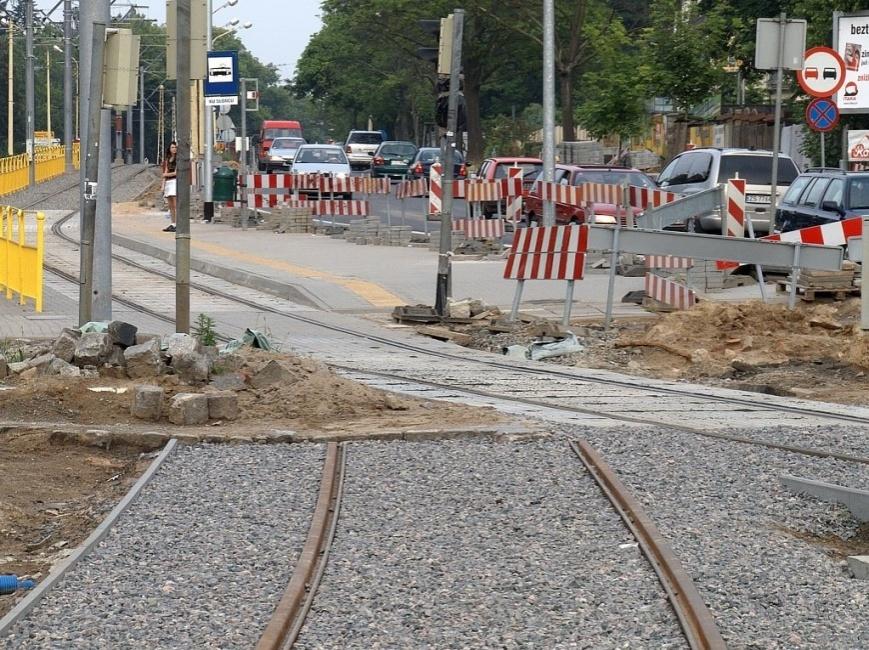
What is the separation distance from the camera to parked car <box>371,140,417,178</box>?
5909 centimetres

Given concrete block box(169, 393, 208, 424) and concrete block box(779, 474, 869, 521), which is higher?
concrete block box(779, 474, 869, 521)

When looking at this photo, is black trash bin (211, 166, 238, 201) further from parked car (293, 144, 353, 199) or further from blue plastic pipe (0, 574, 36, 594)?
blue plastic pipe (0, 574, 36, 594)

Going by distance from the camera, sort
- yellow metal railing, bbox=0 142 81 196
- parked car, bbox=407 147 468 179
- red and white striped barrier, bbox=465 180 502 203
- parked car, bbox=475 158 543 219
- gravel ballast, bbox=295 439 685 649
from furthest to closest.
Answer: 1. yellow metal railing, bbox=0 142 81 196
2. parked car, bbox=407 147 468 179
3. parked car, bbox=475 158 543 219
4. red and white striped barrier, bbox=465 180 502 203
5. gravel ballast, bbox=295 439 685 649

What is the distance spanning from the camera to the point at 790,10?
52844mm

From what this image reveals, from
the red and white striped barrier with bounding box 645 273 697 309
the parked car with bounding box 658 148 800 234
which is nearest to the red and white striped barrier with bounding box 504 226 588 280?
the red and white striped barrier with bounding box 645 273 697 309

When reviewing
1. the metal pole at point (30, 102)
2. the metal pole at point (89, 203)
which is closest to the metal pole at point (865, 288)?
the metal pole at point (89, 203)

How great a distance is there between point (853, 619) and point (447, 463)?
3.69m

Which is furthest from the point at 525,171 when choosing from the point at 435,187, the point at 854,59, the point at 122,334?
the point at 122,334

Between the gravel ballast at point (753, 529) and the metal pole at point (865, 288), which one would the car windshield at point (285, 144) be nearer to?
the metal pole at point (865, 288)

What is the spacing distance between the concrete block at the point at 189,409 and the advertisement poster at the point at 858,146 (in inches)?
840

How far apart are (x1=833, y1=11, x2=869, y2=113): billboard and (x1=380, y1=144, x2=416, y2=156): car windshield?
2541cm

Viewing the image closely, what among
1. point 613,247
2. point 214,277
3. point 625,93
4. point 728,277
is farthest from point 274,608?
point 625,93

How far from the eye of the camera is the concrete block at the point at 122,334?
12945 millimetres

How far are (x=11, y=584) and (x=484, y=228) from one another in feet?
75.5
